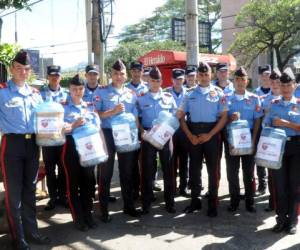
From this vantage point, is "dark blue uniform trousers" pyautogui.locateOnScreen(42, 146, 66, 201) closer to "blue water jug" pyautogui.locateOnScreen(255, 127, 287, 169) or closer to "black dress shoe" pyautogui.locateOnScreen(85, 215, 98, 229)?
"black dress shoe" pyautogui.locateOnScreen(85, 215, 98, 229)

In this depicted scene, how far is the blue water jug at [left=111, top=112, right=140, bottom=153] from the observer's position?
5.28 metres

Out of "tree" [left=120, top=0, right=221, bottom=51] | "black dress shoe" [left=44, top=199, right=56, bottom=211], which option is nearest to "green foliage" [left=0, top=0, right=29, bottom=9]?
"black dress shoe" [left=44, top=199, right=56, bottom=211]

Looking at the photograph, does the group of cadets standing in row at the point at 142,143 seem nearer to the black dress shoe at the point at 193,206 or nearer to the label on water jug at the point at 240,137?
the black dress shoe at the point at 193,206

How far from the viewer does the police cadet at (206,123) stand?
5547 millimetres

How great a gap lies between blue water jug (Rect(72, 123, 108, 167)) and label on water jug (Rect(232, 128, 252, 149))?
1.62 metres

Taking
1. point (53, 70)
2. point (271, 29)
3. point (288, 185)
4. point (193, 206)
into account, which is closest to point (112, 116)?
point (53, 70)

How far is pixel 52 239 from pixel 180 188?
241cm

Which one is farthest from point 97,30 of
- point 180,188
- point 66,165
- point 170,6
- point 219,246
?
point 170,6

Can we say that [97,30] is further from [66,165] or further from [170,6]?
[170,6]

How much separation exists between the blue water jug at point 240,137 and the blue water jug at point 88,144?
5.29 feet

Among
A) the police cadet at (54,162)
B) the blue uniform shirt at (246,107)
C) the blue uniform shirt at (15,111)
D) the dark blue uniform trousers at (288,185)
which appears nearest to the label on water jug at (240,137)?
the blue uniform shirt at (246,107)

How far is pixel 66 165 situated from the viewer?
5.04 m

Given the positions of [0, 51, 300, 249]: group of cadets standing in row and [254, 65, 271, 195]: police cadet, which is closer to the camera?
[0, 51, 300, 249]: group of cadets standing in row

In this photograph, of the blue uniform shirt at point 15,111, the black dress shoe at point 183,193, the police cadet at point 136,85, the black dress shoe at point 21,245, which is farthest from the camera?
the black dress shoe at point 183,193
